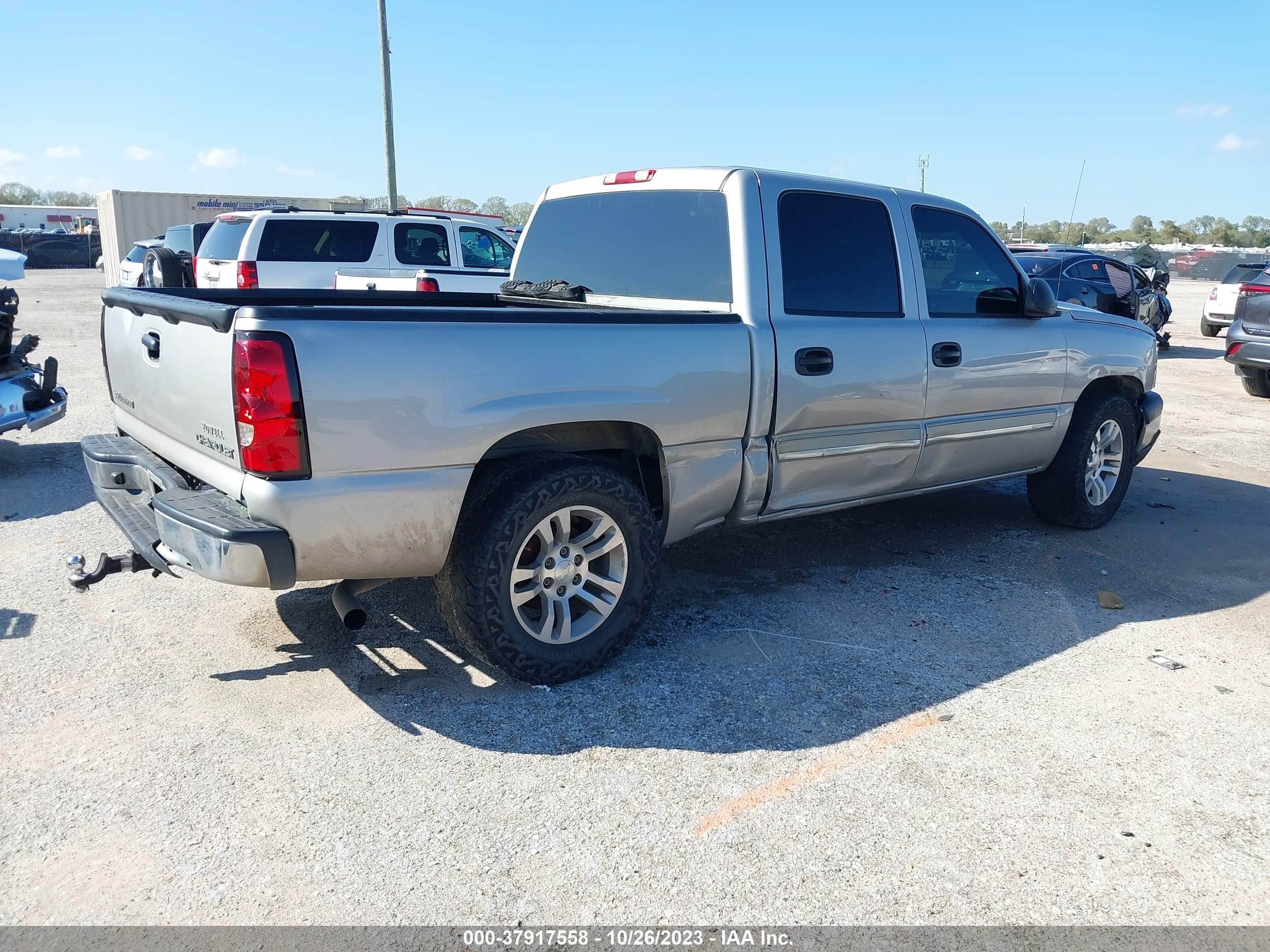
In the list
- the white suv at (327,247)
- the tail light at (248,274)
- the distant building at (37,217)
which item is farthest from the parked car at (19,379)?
the distant building at (37,217)

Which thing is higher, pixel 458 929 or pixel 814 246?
pixel 814 246

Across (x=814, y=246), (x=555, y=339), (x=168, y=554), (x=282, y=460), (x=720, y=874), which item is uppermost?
(x=814, y=246)

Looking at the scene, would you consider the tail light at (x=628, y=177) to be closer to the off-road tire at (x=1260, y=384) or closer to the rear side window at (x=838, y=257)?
the rear side window at (x=838, y=257)

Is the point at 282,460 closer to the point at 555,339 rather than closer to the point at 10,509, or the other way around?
the point at 555,339

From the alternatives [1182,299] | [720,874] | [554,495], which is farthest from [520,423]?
[1182,299]

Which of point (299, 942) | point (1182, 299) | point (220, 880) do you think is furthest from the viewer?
point (1182, 299)

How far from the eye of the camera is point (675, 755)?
11.0ft

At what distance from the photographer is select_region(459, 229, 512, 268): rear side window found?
12.9m

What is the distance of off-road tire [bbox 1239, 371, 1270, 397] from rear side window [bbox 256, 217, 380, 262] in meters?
11.1

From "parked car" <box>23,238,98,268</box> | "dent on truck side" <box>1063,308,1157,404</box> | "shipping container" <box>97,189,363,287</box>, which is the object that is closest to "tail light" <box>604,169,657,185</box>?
"dent on truck side" <box>1063,308,1157,404</box>

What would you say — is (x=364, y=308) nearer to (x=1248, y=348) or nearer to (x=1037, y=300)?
(x=1037, y=300)

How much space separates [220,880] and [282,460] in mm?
1244

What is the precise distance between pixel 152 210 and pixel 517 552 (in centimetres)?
2824

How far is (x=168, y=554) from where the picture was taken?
3.47m
